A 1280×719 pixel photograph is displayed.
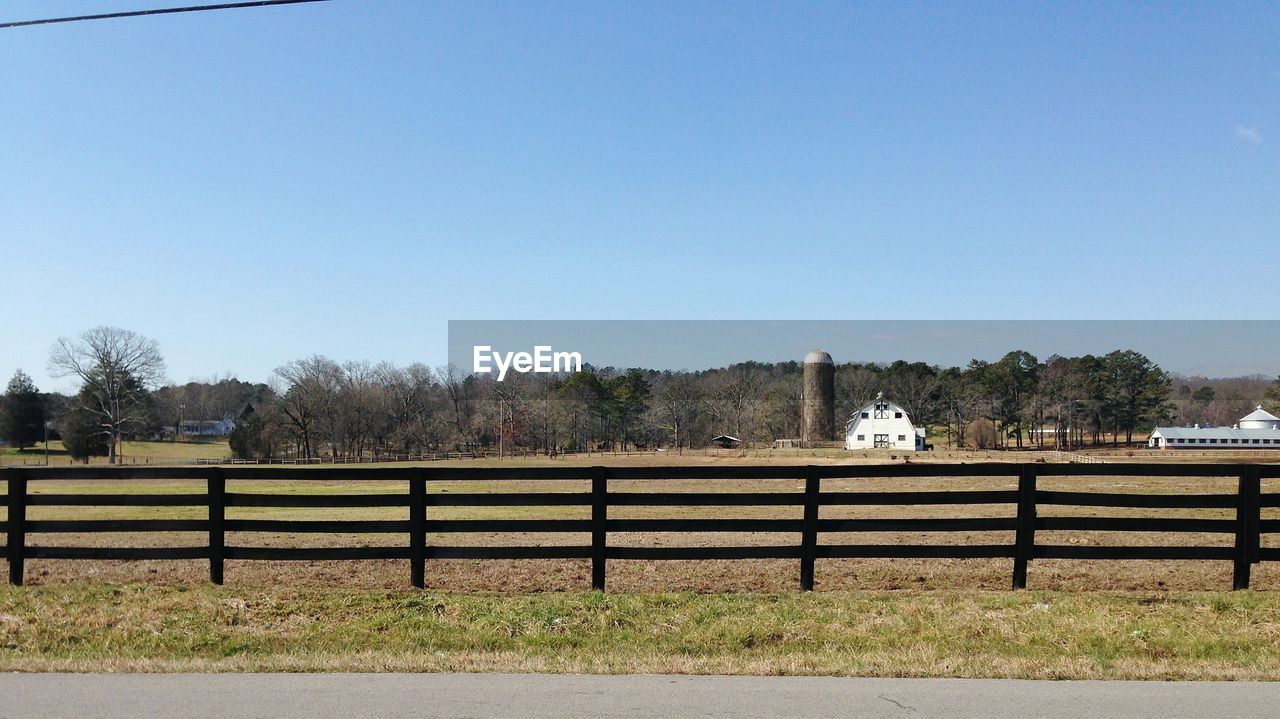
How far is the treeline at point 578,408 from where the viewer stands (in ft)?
275

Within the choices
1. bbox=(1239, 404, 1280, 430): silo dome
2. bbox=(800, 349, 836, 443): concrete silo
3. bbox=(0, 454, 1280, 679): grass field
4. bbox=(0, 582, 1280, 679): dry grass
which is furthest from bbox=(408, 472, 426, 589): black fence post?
bbox=(1239, 404, 1280, 430): silo dome

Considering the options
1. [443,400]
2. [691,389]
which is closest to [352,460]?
[443,400]

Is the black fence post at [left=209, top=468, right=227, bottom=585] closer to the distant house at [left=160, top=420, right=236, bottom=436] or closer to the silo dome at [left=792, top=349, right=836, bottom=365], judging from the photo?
the silo dome at [left=792, top=349, right=836, bottom=365]

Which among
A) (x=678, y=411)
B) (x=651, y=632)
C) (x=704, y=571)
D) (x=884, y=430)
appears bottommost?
(x=884, y=430)

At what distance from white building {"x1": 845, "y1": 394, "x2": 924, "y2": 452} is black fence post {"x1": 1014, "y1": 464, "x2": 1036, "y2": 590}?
268 ft

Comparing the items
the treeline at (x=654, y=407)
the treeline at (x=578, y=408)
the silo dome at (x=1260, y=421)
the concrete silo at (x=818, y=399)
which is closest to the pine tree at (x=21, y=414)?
the treeline at (x=578, y=408)

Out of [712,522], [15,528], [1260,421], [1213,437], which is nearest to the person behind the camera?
[712,522]

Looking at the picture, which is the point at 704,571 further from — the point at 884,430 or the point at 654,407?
the point at 654,407

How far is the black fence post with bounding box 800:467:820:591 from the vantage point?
384 inches

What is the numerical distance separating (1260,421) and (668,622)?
120 m

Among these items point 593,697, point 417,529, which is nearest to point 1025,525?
point 593,697

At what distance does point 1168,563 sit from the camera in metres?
12.2

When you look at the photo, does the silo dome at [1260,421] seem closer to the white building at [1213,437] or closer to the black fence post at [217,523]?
the white building at [1213,437]

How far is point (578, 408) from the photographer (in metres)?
104
